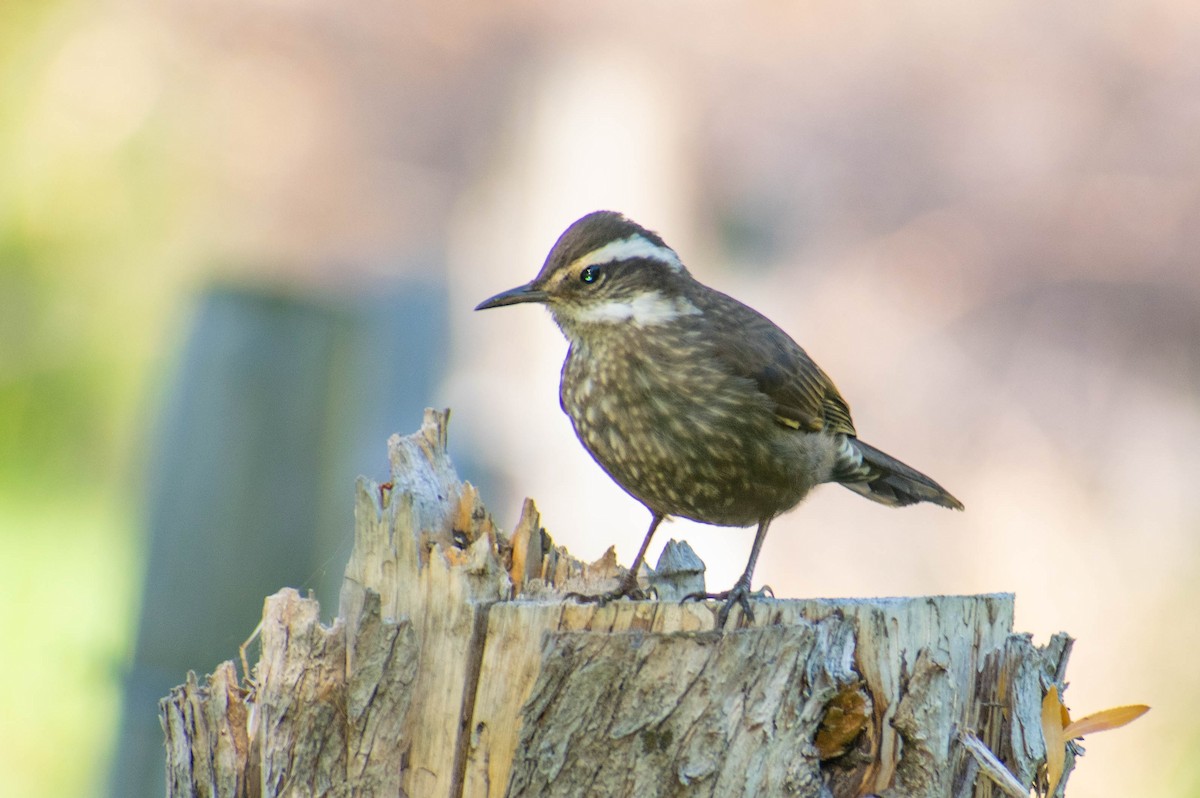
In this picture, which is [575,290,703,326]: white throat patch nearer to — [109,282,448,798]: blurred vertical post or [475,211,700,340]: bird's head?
[475,211,700,340]: bird's head

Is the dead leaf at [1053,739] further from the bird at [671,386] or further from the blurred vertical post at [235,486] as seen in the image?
the blurred vertical post at [235,486]

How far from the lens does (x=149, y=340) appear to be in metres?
7.23

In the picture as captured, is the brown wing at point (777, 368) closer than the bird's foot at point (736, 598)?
No

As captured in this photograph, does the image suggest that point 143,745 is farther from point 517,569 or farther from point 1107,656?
point 1107,656

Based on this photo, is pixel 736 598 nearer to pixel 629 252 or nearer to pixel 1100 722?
pixel 1100 722

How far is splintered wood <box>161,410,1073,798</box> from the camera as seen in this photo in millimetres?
3088

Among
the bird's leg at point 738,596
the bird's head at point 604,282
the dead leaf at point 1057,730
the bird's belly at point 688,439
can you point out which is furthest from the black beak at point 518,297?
the dead leaf at point 1057,730

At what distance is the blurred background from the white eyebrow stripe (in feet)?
6.98

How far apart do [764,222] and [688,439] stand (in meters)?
4.70

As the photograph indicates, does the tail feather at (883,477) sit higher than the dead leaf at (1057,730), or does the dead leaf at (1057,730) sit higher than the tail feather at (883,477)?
the tail feather at (883,477)

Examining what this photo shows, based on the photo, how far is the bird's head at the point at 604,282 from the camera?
470cm

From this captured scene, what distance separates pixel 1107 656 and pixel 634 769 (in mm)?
5397

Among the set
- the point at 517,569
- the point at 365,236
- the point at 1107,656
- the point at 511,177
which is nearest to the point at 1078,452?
the point at 1107,656

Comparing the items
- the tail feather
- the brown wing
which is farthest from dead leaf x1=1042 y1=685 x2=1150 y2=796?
the tail feather
